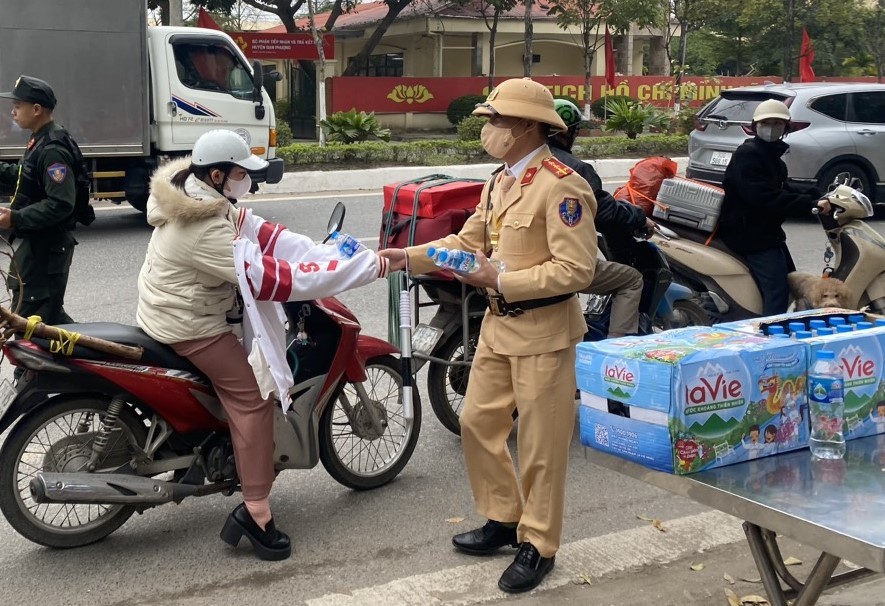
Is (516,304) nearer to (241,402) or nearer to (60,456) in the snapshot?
(241,402)

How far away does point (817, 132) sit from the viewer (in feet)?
43.1

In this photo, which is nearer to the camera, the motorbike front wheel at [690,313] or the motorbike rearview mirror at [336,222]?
the motorbike rearview mirror at [336,222]

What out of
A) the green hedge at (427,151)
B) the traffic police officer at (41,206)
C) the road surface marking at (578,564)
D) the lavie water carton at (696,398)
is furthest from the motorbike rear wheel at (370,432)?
the green hedge at (427,151)

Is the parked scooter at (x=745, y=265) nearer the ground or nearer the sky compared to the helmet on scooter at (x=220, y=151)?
nearer the ground

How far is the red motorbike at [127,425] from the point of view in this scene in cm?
399

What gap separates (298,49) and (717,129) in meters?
16.7

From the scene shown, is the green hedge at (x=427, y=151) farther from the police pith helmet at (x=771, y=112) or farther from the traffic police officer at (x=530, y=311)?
the traffic police officer at (x=530, y=311)

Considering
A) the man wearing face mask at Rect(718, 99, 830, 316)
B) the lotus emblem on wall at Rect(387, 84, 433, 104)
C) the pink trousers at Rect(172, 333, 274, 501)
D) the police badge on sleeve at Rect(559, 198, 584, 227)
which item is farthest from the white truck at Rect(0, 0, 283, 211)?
the lotus emblem on wall at Rect(387, 84, 433, 104)

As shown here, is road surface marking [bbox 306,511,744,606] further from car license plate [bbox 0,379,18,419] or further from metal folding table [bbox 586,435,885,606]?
car license plate [bbox 0,379,18,419]

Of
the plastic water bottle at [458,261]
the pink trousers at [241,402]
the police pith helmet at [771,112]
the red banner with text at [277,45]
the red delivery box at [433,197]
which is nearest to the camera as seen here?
the plastic water bottle at [458,261]

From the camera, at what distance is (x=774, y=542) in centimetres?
316

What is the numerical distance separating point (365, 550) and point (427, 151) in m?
14.9

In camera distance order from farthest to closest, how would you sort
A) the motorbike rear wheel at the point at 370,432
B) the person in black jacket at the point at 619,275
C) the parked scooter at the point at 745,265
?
1. the parked scooter at the point at 745,265
2. the person in black jacket at the point at 619,275
3. the motorbike rear wheel at the point at 370,432

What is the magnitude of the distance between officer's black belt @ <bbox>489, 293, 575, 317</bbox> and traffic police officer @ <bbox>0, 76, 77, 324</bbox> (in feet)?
9.08
